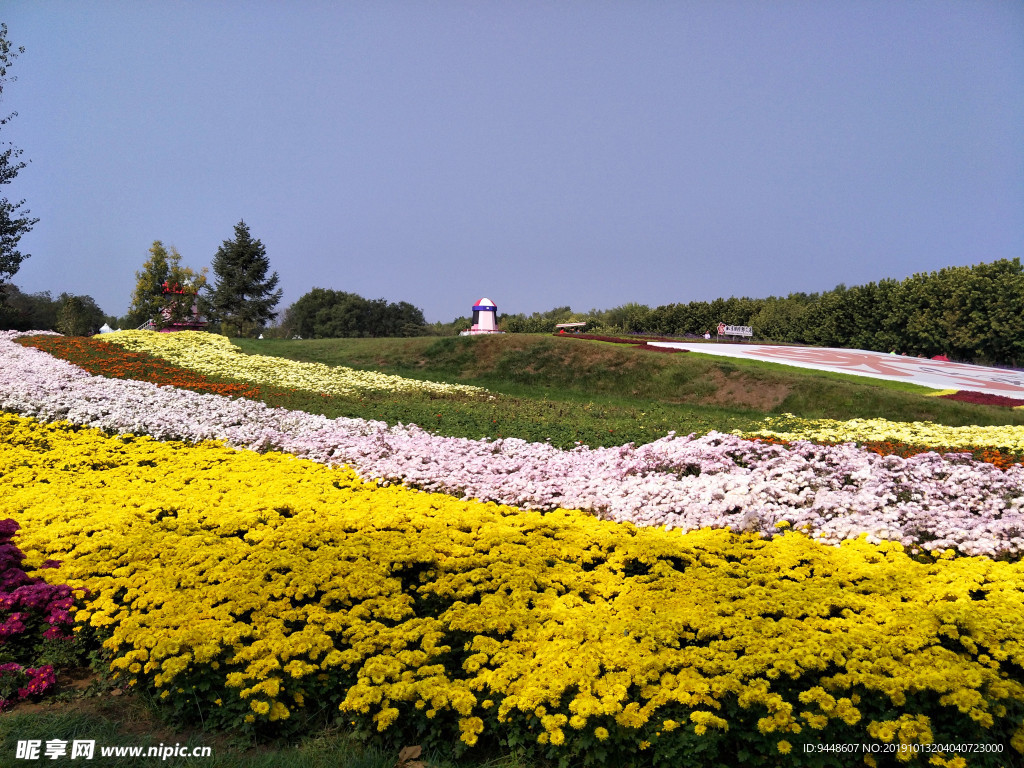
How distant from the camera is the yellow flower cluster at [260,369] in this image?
19.0m

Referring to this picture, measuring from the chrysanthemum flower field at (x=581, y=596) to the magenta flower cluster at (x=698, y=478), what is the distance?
0.13 feet

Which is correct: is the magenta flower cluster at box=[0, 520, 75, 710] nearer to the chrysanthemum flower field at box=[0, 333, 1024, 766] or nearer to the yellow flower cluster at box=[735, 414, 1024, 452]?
the chrysanthemum flower field at box=[0, 333, 1024, 766]

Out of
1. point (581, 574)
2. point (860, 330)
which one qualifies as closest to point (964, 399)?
point (581, 574)

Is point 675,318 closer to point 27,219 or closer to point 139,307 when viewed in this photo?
point 139,307

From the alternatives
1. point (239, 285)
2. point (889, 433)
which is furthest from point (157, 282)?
point (889, 433)

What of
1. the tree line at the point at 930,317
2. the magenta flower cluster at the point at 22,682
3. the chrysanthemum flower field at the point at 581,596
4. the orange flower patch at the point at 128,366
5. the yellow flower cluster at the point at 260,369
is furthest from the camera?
the tree line at the point at 930,317

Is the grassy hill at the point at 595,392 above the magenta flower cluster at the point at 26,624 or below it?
above

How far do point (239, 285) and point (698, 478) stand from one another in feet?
155

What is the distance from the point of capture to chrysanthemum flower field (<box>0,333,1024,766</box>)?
370 cm

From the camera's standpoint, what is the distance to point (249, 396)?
14859 millimetres

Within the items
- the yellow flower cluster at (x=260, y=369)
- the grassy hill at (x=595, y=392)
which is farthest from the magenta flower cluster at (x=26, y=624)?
the yellow flower cluster at (x=260, y=369)

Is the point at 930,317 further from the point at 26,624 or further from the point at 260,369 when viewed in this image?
the point at 26,624

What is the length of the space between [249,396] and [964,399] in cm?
1793

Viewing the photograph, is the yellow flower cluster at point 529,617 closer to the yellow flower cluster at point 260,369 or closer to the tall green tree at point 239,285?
the yellow flower cluster at point 260,369
